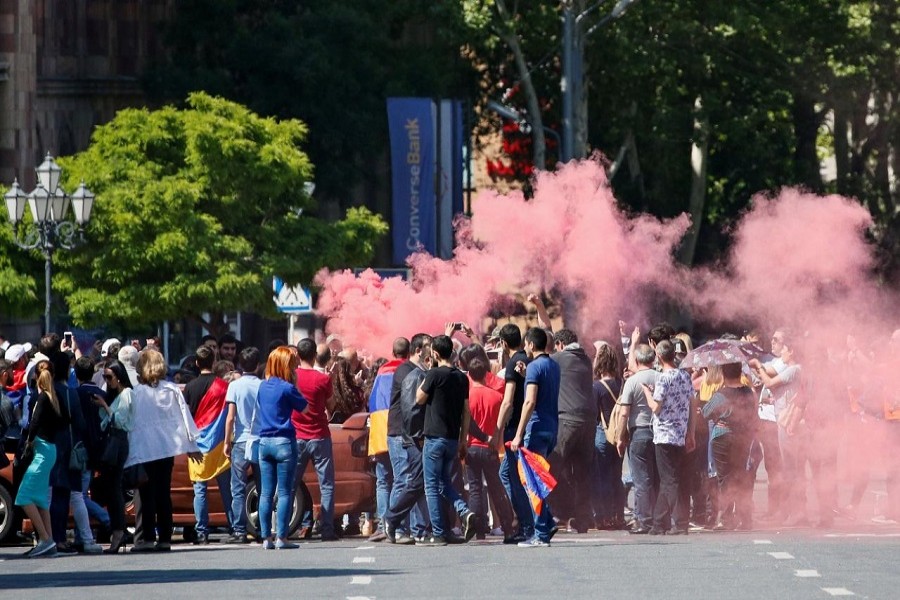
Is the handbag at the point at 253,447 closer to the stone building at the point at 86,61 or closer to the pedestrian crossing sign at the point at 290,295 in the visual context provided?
the pedestrian crossing sign at the point at 290,295

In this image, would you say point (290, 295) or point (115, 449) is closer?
point (115, 449)

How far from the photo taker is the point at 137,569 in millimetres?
16094

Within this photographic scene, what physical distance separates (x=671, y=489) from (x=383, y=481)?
2441mm

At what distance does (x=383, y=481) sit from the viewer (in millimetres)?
18625

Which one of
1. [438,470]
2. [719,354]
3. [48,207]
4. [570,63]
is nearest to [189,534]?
[438,470]

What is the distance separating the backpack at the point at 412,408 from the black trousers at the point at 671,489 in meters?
2.20

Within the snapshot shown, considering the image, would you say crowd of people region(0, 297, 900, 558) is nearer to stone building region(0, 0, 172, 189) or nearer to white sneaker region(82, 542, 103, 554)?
white sneaker region(82, 542, 103, 554)

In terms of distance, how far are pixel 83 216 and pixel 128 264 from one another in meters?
4.29

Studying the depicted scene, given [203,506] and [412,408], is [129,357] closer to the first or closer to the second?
[203,506]

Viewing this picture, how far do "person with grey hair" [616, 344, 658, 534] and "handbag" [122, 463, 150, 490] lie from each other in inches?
161

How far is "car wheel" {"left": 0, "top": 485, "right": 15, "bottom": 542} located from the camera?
1845 centimetres

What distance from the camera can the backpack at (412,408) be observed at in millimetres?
17719

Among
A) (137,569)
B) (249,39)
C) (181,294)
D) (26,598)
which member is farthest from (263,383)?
(249,39)

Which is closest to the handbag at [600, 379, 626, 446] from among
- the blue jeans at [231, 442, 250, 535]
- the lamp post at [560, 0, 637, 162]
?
the blue jeans at [231, 442, 250, 535]
